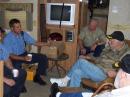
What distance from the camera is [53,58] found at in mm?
5016

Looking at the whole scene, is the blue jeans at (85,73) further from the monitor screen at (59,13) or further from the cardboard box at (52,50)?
the monitor screen at (59,13)

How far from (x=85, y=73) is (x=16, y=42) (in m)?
1.29

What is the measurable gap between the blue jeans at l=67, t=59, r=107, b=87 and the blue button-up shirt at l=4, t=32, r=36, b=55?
1099mm

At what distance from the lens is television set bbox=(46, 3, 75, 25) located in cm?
542

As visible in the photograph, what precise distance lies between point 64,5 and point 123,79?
3563 mm

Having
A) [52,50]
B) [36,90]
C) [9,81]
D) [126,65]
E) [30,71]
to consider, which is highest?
[126,65]

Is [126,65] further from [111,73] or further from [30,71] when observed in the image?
[30,71]

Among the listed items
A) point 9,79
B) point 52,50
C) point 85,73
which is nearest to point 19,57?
point 52,50

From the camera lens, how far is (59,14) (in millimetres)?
5504

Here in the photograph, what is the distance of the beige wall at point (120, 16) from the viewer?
601 centimetres

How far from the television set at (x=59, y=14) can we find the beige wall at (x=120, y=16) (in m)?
1.09

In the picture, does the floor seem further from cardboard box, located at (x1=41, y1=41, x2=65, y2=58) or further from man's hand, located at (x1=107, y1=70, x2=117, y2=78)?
man's hand, located at (x1=107, y1=70, x2=117, y2=78)

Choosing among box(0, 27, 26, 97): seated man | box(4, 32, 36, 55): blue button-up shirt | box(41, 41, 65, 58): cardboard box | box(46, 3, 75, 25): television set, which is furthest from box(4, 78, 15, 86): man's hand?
box(46, 3, 75, 25): television set

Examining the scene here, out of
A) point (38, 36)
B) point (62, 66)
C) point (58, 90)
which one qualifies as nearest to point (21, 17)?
point (38, 36)
